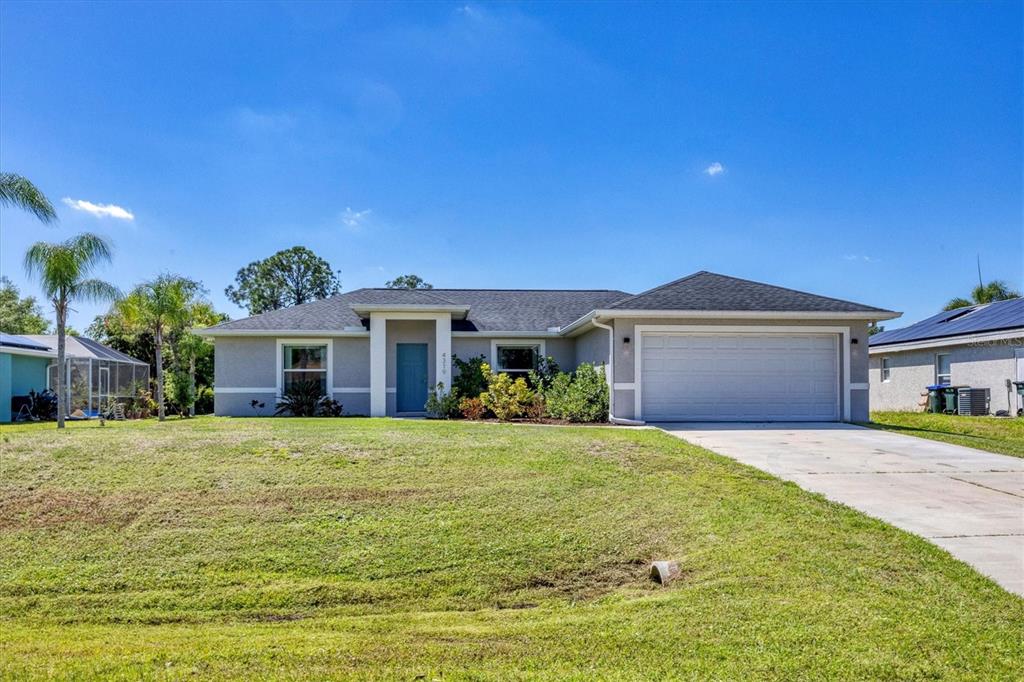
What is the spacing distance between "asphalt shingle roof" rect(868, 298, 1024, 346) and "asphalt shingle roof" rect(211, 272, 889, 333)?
844cm

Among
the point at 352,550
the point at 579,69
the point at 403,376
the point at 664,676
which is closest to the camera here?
the point at 664,676

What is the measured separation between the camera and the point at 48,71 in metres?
12.3

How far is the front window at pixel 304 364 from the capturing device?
1705 centimetres

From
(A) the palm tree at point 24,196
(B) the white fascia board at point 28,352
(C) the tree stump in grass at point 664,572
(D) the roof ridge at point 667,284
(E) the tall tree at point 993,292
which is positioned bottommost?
(C) the tree stump in grass at point 664,572

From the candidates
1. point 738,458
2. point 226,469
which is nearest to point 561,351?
point 738,458

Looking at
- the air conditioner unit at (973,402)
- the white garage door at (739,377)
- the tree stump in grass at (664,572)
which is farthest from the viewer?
the air conditioner unit at (973,402)

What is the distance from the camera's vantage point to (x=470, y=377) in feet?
54.0

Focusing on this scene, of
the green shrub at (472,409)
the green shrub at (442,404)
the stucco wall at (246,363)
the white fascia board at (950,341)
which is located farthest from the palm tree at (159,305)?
the white fascia board at (950,341)

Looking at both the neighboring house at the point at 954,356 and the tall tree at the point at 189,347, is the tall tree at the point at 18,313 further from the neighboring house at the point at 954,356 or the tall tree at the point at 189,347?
the neighboring house at the point at 954,356

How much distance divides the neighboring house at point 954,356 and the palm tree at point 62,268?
26.9 meters

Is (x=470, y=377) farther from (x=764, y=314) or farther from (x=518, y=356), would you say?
(x=764, y=314)

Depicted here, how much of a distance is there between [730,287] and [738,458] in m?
7.51

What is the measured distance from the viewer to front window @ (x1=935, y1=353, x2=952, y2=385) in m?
19.9

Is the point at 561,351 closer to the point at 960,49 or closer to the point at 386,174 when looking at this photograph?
the point at 386,174
